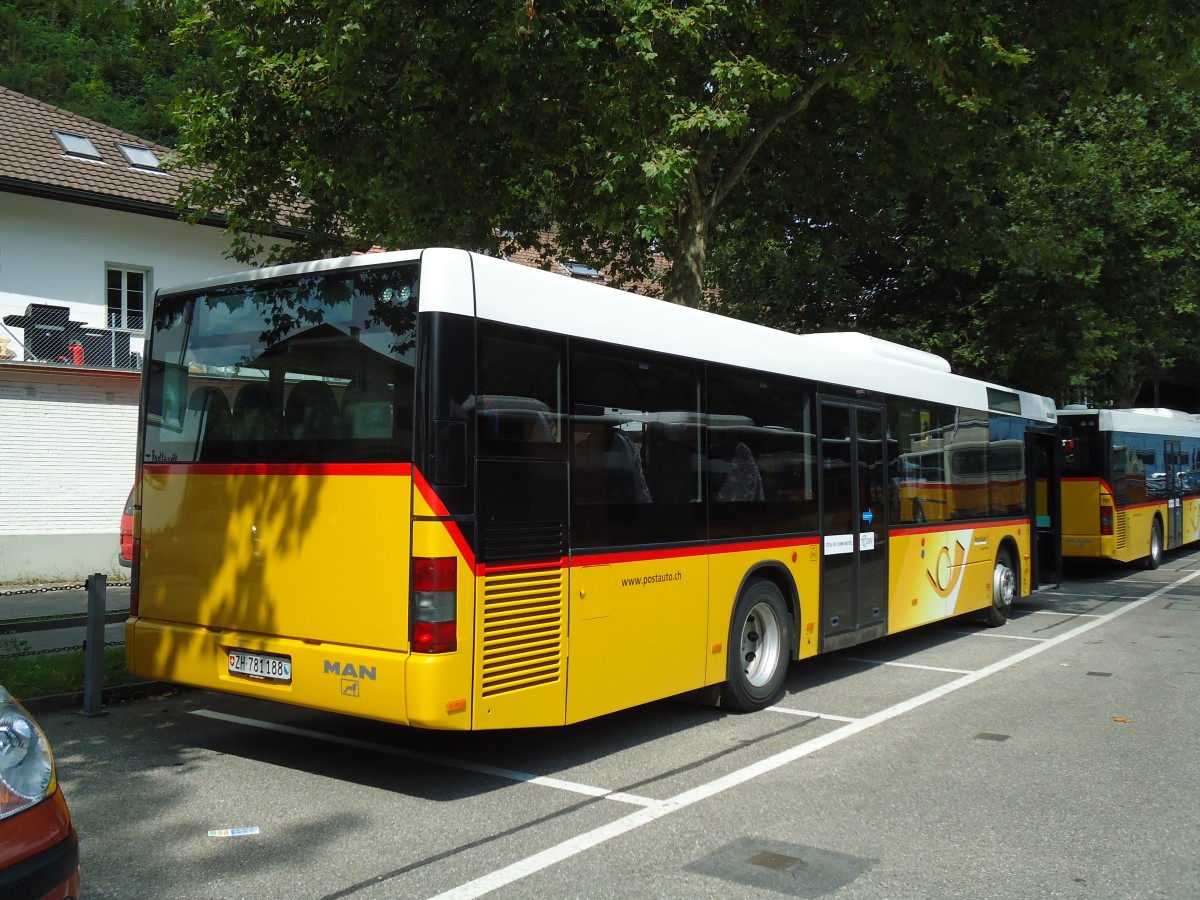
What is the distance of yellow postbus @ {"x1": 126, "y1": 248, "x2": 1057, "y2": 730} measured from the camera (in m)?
5.57

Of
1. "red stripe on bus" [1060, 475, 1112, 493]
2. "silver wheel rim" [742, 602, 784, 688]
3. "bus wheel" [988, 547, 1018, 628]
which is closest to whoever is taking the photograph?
"silver wheel rim" [742, 602, 784, 688]

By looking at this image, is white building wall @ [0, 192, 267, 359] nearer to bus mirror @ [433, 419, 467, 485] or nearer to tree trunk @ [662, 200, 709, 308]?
tree trunk @ [662, 200, 709, 308]

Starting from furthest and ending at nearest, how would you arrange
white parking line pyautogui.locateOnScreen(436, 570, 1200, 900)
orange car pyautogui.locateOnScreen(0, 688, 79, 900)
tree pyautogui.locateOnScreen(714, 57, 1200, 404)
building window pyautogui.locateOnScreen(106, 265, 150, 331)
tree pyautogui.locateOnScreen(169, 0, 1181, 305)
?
1. building window pyautogui.locateOnScreen(106, 265, 150, 331)
2. tree pyautogui.locateOnScreen(714, 57, 1200, 404)
3. tree pyautogui.locateOnScreen(169, 0, 1181, 305)
4. white parking line pyautogui.locateOnScreen(436, 570, 1200, 900)
5. orange car pyautogui.locateOnScreen(0, 688, 79, 900)

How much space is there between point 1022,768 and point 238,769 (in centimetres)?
462

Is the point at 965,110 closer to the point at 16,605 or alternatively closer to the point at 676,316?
the point at 676,316

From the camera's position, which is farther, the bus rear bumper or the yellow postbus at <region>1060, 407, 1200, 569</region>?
the yellow postbus at <region>1060, 407, 1200, 569</region>

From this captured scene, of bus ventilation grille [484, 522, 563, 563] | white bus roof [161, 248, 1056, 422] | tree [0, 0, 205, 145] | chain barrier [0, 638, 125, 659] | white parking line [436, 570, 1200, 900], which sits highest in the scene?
tree [0, 0, 205, 145]

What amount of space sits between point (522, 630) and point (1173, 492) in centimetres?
1963

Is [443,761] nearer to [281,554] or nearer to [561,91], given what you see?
[281,554]

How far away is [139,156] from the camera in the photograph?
2441 centimetres

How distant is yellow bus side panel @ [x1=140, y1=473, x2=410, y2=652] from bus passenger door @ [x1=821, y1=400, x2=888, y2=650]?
4349 mm

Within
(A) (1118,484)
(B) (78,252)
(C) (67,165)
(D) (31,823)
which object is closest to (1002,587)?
(A) (1118,484)

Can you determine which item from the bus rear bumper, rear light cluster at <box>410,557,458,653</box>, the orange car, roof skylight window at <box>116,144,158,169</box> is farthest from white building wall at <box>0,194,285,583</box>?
the orange car

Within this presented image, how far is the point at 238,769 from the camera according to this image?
6324mm
